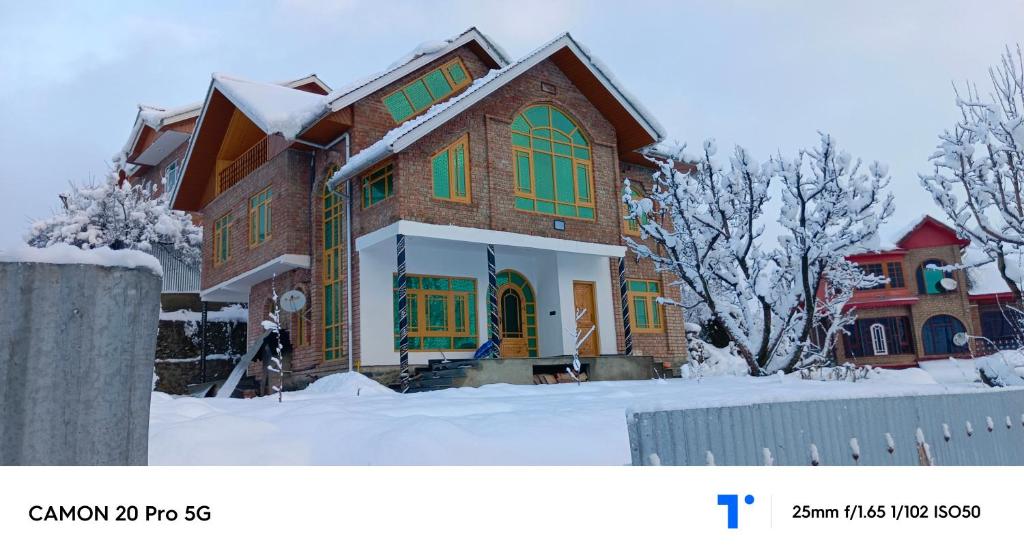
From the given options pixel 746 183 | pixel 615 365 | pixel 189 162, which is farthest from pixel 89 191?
pixel 746 183

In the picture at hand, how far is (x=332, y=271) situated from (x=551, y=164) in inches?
211

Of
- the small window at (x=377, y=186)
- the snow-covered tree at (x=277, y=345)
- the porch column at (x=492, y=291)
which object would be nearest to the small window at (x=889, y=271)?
the porch column at (x=492, y=291)

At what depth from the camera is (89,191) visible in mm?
25828

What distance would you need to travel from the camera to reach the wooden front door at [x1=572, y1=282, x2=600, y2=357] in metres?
17.3

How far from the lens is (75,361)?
7.73 ft

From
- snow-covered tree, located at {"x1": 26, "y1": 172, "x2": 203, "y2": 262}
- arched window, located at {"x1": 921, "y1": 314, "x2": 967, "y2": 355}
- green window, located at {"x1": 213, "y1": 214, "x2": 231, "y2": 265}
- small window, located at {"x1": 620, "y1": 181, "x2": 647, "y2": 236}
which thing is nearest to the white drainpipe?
green window, located at {"x1": 213, "y1": 214, "x2": 231, "y2": 265}

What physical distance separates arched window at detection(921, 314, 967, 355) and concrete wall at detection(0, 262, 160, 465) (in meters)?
33.2

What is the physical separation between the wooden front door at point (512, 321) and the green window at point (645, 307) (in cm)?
292

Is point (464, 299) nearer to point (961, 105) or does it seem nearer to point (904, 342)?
point (961, 105)

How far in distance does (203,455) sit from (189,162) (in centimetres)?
1678

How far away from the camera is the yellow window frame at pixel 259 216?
57.8 feet

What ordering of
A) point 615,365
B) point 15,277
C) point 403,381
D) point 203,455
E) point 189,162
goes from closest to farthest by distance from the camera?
point 15,277 < point 203,455 < point 403,381 < point 615,365 < point 189,162

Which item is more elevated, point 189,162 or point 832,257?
point 189,162

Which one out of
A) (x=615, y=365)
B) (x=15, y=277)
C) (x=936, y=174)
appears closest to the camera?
(x=15, y=277)
